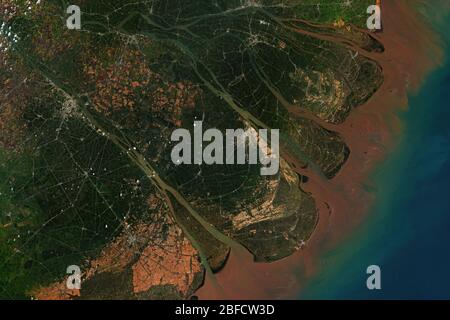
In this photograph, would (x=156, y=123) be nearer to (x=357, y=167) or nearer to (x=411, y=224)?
(x=357, y=167)

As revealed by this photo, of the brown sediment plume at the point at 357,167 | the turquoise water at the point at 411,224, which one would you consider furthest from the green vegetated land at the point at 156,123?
the turquoise water at the point at 411,224

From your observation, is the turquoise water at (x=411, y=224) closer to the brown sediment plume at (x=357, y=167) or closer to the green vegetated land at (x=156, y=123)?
the brown sediment plume at (x=357, y=167)

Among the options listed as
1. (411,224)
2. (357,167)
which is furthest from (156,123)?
(411,224)

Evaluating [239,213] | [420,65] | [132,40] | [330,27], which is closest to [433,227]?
[420,65]

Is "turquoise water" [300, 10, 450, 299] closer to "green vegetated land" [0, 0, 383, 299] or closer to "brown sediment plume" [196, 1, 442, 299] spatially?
"brown sediment plume" [196, 1, 442, 299]

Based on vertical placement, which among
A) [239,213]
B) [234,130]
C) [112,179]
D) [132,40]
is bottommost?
[239,213]

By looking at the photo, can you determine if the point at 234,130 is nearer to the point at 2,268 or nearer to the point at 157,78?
the point at 157,78

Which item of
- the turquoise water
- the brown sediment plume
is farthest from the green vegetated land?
the turquoise water
